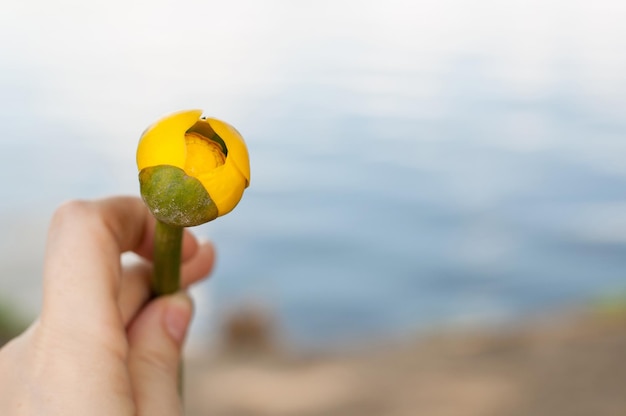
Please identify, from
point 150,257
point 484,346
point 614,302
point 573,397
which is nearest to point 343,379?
point 484,346

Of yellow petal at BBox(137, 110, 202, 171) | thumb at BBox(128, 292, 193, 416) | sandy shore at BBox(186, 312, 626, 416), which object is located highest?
yellow petal at BBox(137, 110, 202, 171)

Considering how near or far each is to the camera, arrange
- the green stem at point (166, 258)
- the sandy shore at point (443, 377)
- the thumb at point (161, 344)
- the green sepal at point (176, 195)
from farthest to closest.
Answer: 1. the sandy shore at point (443, 377)
2. the thumb at point (161, 344)
3. the green stem at point (166, 258)
4. the green sepal at point (176, 195)

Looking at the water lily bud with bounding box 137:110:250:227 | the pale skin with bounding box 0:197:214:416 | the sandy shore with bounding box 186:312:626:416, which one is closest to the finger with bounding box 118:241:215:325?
the pale skin with bounding box 0:197:214:416

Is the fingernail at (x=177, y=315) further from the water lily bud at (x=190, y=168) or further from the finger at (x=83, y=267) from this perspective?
the water lily bud at (x=190, y=168)

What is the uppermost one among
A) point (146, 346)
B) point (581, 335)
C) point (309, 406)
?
point (146, 346)

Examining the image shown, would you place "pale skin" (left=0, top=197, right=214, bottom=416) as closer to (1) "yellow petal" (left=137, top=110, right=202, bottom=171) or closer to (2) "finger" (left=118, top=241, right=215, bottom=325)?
(2) "finger" (left=118, top=241, right=215, bottom=325)

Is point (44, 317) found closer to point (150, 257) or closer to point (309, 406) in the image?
point (150, 257)

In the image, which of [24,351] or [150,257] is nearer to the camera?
[24,351]

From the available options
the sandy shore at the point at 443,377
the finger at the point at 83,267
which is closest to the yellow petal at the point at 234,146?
the finger at the point at 83,267
